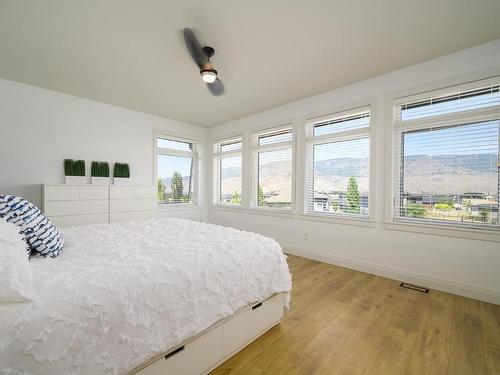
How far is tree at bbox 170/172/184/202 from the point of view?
5000mm

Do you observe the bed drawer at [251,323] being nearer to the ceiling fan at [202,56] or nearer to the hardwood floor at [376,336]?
the hardwood floor at [376,336]

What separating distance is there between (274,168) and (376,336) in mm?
3012

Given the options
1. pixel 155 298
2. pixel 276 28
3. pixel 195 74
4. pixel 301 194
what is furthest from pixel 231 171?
pixel 155 298

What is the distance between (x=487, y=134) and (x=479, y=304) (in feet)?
5.65

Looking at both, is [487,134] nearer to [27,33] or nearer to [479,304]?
[479,304]

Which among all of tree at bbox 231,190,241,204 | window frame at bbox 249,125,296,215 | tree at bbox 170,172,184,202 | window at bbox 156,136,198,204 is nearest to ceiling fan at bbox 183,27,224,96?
window frame at bbox 249,125,296,215

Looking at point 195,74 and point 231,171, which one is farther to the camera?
point 231,171

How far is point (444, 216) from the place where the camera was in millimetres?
2592

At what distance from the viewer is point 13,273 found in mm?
905

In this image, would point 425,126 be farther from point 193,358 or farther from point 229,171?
point 229,171

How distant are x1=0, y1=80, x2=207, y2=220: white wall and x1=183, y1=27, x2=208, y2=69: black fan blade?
260 cm

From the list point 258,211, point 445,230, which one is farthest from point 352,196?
point 258,211

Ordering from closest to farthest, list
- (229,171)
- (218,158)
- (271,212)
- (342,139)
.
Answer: (342,139) → (271,212) → (229,171) → (218,158)

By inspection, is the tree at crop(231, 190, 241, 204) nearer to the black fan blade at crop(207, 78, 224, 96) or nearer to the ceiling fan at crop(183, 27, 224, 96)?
the black fan blade at crop(207, 78, 224, 96)
